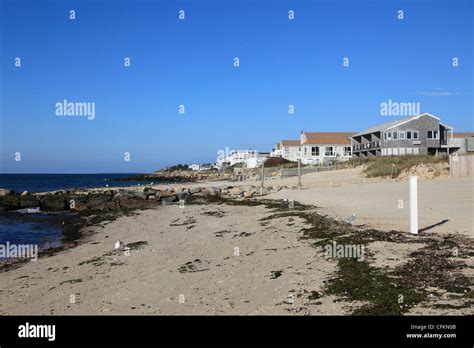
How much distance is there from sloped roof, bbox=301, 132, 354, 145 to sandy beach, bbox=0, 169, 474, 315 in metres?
56.0

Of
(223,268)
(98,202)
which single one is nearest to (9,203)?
(98,202)

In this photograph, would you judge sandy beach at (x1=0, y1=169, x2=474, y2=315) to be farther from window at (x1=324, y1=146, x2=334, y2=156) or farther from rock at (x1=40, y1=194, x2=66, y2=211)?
window at (x1=324, y1=146, x2=334, y2=156)

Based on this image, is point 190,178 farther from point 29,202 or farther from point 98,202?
point 98,202

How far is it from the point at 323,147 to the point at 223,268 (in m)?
65.5

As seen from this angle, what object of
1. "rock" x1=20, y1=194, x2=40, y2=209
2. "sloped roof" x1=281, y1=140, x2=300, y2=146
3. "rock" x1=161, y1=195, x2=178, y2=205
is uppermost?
"sloped roof" x1=281, y1=140, x2=300, y2=146

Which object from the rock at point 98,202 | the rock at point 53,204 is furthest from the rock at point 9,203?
the rock at point 98,202

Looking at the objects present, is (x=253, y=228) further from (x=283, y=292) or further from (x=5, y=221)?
(x=5, y=221)

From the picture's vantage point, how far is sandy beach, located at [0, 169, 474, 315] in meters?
7.29

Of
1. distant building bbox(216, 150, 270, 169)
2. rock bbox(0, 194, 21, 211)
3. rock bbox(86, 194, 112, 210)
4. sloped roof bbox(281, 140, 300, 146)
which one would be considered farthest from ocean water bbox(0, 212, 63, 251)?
distant building bbox(216, 150, 270, 169)

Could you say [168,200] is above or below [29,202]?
above

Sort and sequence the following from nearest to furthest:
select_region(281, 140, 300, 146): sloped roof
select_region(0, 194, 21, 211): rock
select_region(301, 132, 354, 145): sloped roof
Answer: select_region(0, 194, 21, 211): rock → select_region(301, 132, 354, 145): sloped roof → select_region(281, 140, 300, 146): sloped roof

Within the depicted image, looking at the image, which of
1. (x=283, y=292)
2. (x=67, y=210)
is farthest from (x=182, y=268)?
(x=67, y=210)

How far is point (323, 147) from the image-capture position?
73312 millimetres
